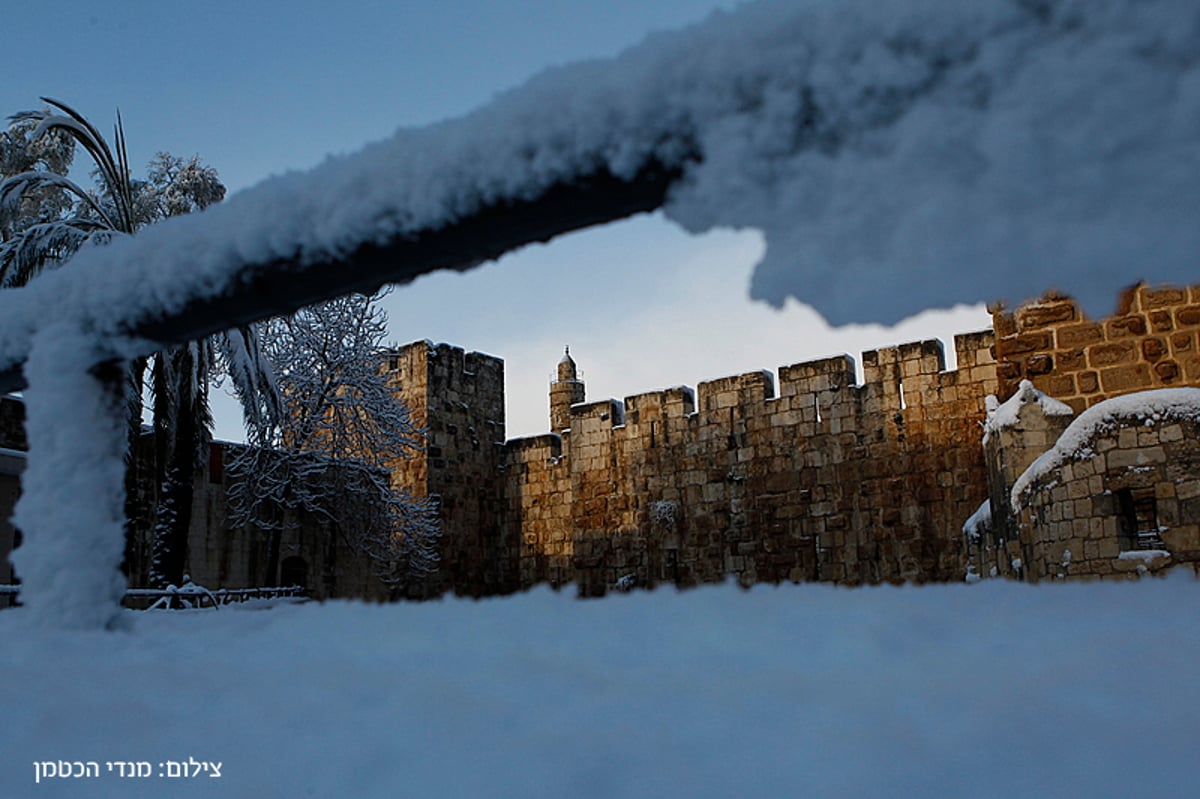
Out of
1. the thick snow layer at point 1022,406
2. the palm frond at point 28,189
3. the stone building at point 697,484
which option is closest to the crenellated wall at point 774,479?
the stone building at point 697,484

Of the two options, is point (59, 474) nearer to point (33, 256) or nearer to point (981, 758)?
point (981, 758)

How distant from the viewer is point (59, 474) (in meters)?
2.38

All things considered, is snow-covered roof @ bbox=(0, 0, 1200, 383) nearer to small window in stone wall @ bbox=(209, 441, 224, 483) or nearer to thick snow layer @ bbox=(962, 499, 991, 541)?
thick snow layer @ bbox=(962, 499, 991, 541)

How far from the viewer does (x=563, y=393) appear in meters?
19.9

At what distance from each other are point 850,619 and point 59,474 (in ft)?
6.35

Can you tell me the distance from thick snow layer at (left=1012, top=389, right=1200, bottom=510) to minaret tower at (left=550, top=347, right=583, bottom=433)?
14.3m

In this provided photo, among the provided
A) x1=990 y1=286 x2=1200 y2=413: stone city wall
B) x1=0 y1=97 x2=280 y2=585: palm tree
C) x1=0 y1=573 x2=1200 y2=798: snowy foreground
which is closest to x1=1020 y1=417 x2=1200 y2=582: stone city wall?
x1=990 y1=286 x2=1200 y2=413: stone city wall

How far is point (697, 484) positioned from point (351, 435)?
537 centimetres

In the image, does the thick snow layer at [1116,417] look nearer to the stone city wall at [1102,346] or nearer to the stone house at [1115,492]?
the stone house at [1115,492]

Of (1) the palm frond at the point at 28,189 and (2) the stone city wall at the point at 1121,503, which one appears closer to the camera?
(2) the stone city wall at the point at 1121,503

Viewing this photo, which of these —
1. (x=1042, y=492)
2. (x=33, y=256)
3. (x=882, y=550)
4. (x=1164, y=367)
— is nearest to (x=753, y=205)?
(x=1042, y=492)

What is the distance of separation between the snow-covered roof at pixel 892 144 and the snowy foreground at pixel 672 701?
500mm

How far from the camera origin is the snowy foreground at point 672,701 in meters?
1.11

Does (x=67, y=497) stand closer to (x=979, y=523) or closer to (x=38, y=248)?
(x=979, y=523)
